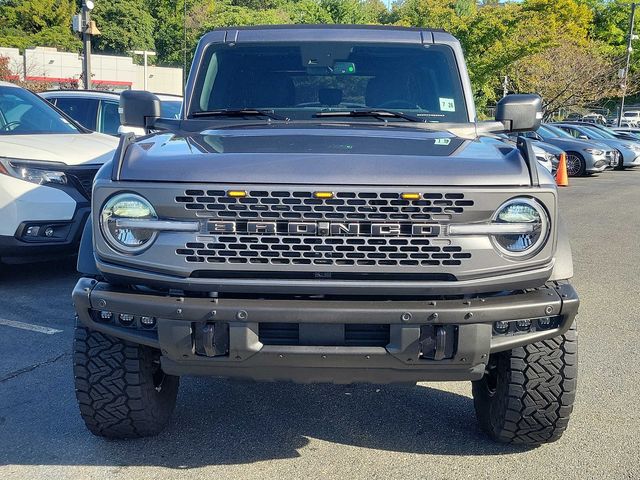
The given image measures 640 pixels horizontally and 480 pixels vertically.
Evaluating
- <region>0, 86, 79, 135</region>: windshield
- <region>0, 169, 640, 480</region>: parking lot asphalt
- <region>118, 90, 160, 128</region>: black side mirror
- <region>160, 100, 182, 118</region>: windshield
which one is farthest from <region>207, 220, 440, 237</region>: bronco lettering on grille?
<region>160, 100, 182, 118</region>: windshield

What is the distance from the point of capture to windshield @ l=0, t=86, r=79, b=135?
23.6 feet

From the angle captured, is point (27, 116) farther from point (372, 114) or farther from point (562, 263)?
point (562, 263)

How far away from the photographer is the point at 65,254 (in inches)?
259

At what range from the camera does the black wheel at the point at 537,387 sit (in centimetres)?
324

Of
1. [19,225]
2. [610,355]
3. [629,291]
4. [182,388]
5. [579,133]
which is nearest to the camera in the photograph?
[182,388]

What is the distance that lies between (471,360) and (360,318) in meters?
0.48

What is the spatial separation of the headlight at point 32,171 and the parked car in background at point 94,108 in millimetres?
3488

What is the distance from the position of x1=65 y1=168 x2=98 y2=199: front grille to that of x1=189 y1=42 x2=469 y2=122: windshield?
2.40 m

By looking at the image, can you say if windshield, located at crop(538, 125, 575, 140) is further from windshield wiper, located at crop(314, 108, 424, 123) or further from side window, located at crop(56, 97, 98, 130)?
windshield wiper, located at crop(314, 108, 424, 123)

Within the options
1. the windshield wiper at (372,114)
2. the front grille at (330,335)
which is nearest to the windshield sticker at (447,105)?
the windshield wiper at (372,114)

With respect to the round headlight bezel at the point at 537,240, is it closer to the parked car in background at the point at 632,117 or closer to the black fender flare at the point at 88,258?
the black fender flare at the point at 88,258

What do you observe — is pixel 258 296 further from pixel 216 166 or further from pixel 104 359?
pixel 104 359

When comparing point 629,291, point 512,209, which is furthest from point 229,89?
point 629,291

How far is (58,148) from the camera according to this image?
21.9 ft
